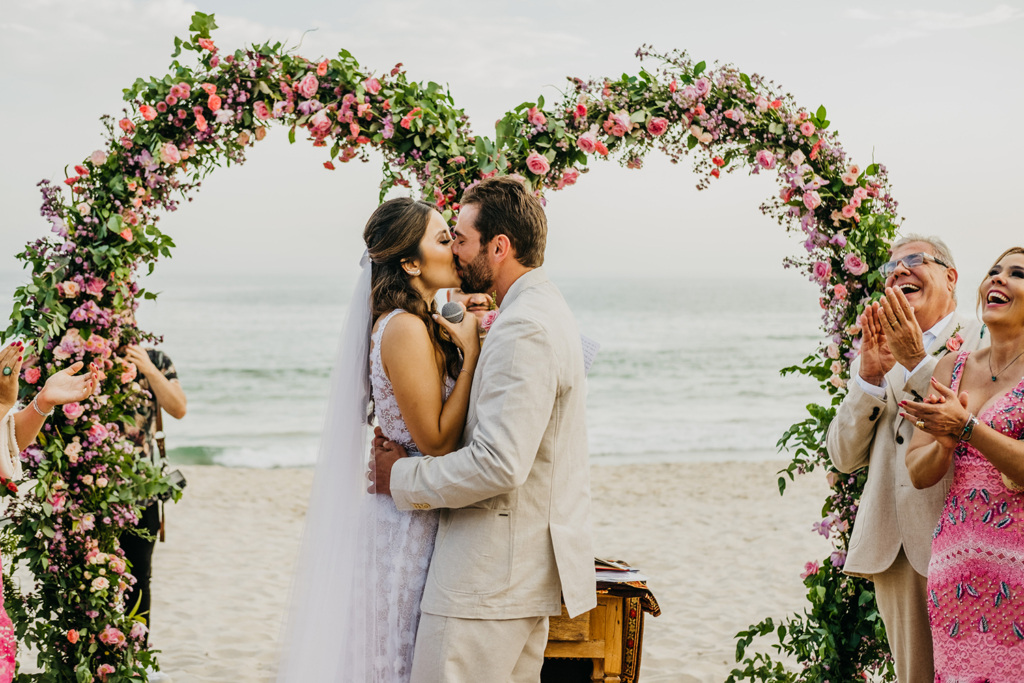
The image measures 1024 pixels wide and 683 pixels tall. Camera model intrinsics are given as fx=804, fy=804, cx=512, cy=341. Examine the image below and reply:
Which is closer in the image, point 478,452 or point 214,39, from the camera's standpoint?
point 478,452

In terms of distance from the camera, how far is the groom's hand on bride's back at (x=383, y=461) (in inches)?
108

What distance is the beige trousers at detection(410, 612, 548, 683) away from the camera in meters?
2.42

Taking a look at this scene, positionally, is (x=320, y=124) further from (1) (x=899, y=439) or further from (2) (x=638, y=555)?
(2) (x=638, y=555)

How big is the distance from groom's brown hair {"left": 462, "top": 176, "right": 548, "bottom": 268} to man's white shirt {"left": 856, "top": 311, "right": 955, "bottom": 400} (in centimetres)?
154

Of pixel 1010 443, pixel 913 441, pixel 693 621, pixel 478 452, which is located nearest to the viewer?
pixel 478 452

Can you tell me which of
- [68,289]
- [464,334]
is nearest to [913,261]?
[464,334]

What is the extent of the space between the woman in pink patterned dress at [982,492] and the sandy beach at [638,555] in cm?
267

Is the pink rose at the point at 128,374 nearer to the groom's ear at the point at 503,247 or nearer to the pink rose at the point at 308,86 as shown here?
the pink rose at the point at 308,86

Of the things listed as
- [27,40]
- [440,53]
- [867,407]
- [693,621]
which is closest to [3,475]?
[867,407]

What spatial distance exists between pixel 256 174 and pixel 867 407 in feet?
92.0

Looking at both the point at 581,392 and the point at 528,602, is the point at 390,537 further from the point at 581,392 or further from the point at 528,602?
the point at 581,392

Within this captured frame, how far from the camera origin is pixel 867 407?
128 inches

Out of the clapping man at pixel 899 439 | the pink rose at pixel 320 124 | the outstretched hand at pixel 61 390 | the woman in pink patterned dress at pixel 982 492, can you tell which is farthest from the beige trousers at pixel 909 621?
the pink rose at pixel 320 124

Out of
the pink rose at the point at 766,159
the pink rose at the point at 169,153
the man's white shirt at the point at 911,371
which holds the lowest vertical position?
the man's white shirt at the point at 911,371
